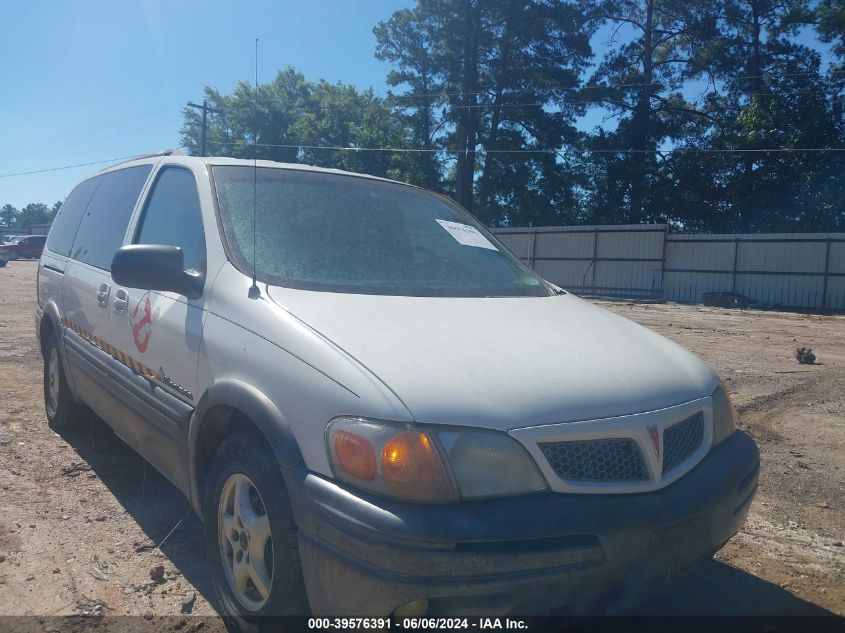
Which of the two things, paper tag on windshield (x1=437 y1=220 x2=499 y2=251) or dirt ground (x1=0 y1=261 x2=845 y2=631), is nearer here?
dirt ground (x1=0 y1=261 x2=845 y2=631)

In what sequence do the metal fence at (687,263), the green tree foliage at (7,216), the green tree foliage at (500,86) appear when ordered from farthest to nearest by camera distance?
the green tree foliage at (7,216)
the green tree foliage at (500,86)
the metal fence at (687,263)

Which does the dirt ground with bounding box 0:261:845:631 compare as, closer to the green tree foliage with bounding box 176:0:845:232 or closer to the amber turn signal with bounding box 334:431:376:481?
the amber turn signal with bounding box 334:431:376:481

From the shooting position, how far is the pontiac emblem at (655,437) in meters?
2.20

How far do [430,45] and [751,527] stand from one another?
35954 millimetres

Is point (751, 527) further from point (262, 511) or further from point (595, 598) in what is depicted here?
point (262, 511)

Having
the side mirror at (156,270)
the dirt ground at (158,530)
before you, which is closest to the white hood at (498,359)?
the side mirror at (156,270)

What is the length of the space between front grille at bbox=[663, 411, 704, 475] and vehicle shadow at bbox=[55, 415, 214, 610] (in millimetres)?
1853

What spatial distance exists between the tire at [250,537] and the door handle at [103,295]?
1.63 metres

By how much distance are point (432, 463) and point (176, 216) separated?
6.92ft

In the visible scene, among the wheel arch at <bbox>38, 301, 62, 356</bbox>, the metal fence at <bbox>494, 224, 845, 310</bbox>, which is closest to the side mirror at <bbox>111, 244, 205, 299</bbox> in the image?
the wheel arch at <bbox>38, 301, 62, 356</bbox>

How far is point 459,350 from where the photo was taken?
231cm

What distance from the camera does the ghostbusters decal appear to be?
3.22m

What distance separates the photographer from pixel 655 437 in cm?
222

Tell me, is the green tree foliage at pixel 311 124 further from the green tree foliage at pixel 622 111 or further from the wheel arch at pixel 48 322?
the wheel arch at pixel 48 322
